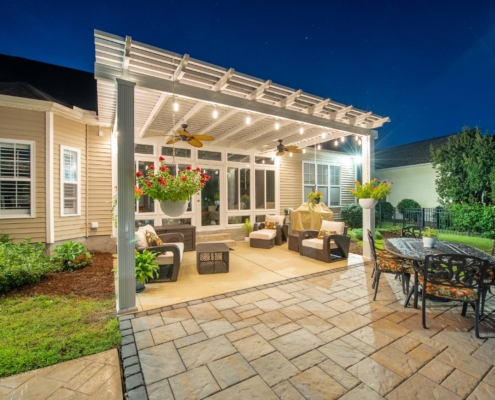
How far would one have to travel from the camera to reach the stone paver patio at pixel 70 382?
5.98ft

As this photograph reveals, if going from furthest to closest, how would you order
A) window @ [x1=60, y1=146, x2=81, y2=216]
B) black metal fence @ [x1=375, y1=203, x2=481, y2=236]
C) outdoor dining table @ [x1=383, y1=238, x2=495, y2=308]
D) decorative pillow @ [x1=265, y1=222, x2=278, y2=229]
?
black metal fence @ [x1=375, y1=203, x2=481, y2=236]
decorative pillow @ [x1=265, y1=222, x2=278, y2=229]
window @ [x1=60, y1=146, x2=81, y2=216]
outdoor dining table @ [x1=383, y1=238, x2=495, y2=308]

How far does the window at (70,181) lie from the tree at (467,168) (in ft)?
40.8

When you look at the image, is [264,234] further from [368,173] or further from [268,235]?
[368,173]

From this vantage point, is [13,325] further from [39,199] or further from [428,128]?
[428,128]

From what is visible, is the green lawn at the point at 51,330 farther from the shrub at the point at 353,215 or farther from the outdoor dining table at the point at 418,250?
the shrub at the point at 353,215

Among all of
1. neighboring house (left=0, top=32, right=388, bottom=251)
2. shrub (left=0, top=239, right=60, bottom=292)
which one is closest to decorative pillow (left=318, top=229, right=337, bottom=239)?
neighboring house (left=0, top=32, right=388, bottom=251)

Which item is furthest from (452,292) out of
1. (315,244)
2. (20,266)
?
(20,266)

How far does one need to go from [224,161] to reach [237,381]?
6837 millimetres

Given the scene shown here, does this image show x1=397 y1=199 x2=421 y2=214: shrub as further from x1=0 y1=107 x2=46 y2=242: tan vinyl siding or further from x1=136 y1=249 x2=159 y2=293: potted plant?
x1=0 y1=107 x2=46 y2=242: tan vinyl siding

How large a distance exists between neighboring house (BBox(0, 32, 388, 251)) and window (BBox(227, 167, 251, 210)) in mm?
35

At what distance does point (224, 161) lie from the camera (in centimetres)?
818

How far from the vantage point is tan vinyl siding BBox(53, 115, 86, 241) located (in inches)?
223

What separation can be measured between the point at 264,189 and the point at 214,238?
2.67m

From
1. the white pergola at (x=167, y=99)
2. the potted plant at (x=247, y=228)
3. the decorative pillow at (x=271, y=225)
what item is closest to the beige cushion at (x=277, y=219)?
the decorative pillow at (x=271, y=225)
